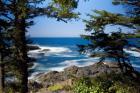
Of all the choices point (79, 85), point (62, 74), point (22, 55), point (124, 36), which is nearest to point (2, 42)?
point (22, 55)

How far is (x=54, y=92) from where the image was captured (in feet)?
78.3

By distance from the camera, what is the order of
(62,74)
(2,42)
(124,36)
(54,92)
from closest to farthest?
(124,36), (54,92), (2,42), (62,74)

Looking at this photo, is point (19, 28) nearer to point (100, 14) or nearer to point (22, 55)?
point (22, 55)

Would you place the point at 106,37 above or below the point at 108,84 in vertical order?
above

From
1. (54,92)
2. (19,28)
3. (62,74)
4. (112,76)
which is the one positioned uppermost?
(19,28)

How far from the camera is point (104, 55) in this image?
21.3 m

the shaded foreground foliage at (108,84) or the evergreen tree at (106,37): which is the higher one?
the evergreen tree at (106,37)

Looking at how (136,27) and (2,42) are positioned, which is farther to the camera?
(2,42)

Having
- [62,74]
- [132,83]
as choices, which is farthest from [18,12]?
[62,74]

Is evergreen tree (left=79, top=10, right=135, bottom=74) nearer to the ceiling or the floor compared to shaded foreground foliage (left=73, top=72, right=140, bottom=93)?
nearer to the ceiling

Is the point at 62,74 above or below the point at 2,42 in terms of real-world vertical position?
below

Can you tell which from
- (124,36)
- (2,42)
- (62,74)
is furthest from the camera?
(62,74)

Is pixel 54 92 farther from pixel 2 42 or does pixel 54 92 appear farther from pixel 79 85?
pixel 2 42

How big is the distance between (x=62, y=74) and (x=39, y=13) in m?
29.0
